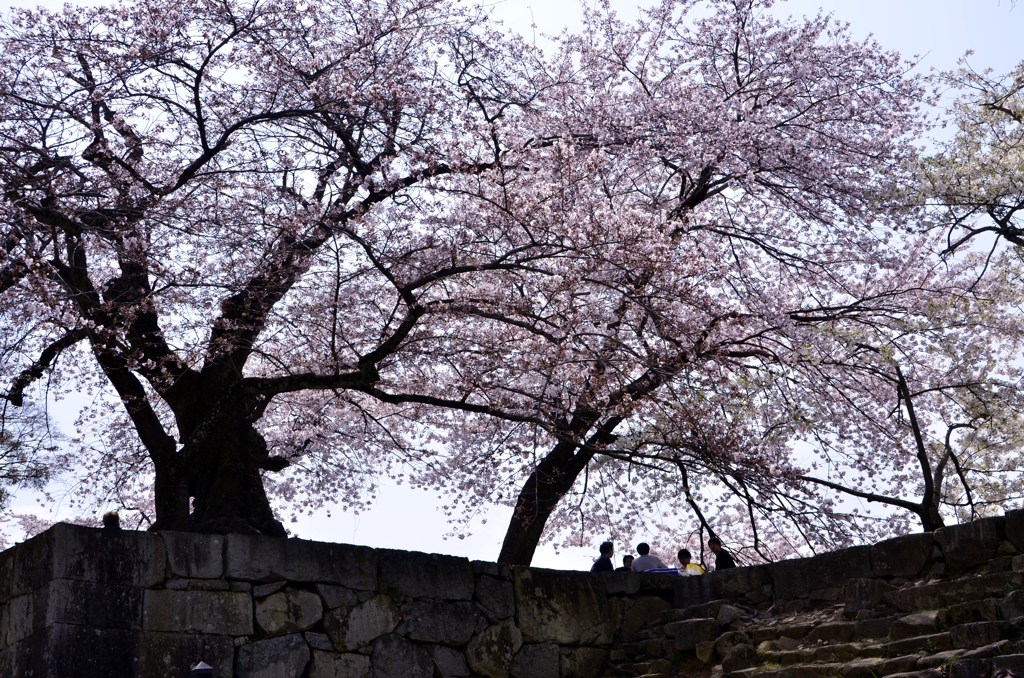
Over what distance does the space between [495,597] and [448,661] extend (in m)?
0.57

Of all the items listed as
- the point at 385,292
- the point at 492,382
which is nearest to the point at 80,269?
the point at 385,292

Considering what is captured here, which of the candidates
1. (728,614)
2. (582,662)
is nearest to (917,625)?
(728,614)

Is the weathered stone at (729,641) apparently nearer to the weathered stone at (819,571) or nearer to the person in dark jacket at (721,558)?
the weathered stone at (819,571)

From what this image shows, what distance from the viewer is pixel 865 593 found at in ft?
20.7

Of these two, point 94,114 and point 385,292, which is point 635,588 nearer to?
point 385,292

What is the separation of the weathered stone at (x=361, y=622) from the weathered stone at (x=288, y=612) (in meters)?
0.10

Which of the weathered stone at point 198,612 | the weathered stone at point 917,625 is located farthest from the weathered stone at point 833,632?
the weathered stone at point 198,612

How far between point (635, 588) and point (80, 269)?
4861 mm

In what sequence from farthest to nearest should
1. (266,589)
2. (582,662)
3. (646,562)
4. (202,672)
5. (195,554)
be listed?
(646,562)
(582,662)
(266,589)
(195,554)
(202,672)

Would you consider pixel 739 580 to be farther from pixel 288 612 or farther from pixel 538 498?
pixel 288 612

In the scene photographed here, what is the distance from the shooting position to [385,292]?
9.51 meters

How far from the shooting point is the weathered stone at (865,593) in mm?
6230

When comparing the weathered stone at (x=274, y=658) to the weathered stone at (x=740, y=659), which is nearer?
the weathered stone at (x=274, y=658)

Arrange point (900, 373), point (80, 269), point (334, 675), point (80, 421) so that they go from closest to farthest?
point (334, 675)
point (80, 269)
point (80, 421)
point (900, 373)
